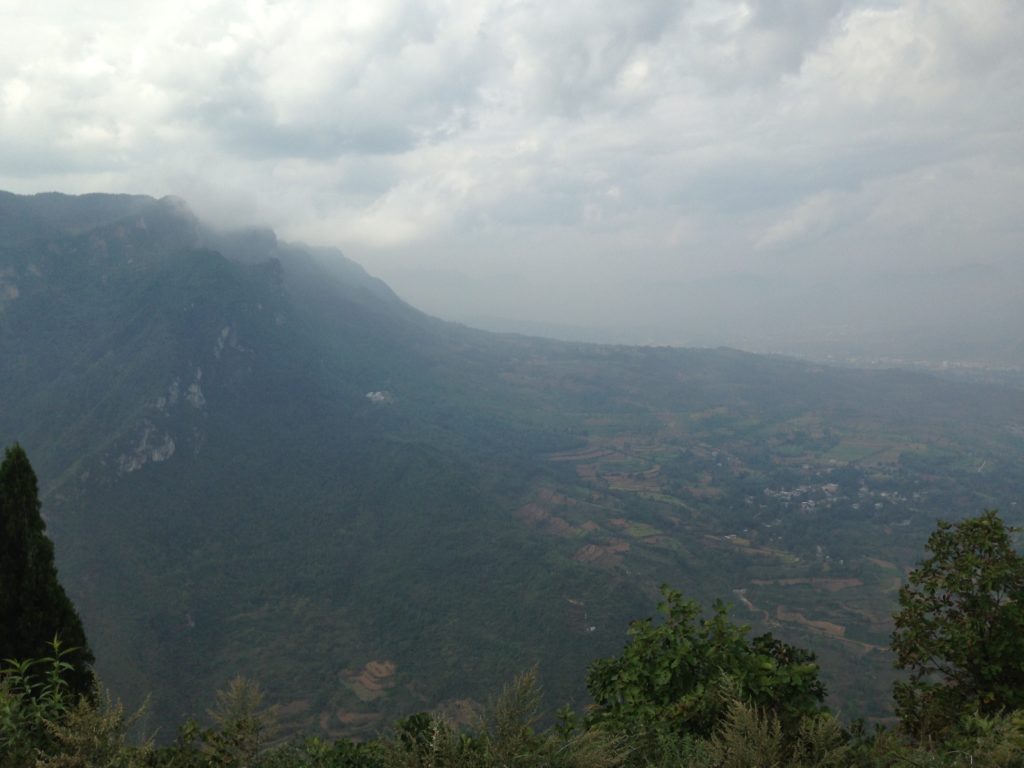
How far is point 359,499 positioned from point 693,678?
10301 cm

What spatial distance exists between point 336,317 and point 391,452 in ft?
296

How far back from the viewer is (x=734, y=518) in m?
119

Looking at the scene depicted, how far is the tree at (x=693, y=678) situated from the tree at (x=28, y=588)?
10773 millimetres

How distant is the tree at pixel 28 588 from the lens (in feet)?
40.5

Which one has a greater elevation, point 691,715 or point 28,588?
point 691,715

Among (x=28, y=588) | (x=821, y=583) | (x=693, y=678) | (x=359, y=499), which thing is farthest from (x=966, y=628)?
(x=359, y=499)

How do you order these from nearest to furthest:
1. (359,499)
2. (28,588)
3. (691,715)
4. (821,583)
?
(691,715)
(28,588)
(821,583)
(359,499)

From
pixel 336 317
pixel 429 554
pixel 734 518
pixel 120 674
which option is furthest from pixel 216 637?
pixel 336 317

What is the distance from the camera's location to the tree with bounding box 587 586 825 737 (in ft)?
33.6

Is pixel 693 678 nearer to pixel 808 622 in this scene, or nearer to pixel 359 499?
pixel 808 622

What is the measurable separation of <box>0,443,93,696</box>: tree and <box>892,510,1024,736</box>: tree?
17.3 m

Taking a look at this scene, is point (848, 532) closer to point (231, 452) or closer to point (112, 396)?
point (231, 452)

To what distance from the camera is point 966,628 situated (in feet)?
39.2

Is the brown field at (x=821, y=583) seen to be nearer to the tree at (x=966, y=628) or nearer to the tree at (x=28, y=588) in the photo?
the tree at (x=966, y=628)
